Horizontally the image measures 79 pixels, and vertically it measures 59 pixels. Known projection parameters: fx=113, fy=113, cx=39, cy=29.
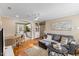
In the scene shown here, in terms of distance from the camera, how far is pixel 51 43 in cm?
151

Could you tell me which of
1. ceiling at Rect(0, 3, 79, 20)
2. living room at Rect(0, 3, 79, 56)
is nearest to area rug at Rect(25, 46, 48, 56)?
living room at Rect(0, 3, 79, 56)

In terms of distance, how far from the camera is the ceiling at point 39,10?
1.44m

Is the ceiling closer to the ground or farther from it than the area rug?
farther from it

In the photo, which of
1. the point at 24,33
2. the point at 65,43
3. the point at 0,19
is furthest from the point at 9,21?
the point at 65,43

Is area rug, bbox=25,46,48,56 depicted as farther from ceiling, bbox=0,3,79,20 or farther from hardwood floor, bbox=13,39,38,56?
ceiling, bbox=0,3,79,20

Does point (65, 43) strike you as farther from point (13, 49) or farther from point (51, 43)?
point (13, 49)

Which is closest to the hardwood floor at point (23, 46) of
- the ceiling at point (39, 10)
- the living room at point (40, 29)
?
the living room at point (40, 29)

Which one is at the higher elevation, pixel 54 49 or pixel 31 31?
pixel 31 31

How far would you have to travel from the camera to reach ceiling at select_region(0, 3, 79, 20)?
1.44 m

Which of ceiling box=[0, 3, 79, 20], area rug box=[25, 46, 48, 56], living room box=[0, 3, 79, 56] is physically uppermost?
ceiling box=[0, 3, 79, 20]

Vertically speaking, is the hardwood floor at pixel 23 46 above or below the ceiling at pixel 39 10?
below

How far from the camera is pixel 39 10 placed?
4.83 ft

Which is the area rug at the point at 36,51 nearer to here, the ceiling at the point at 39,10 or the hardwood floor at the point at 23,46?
the hardwood floor at the point at 23,46

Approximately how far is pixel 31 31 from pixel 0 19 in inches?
16.7
